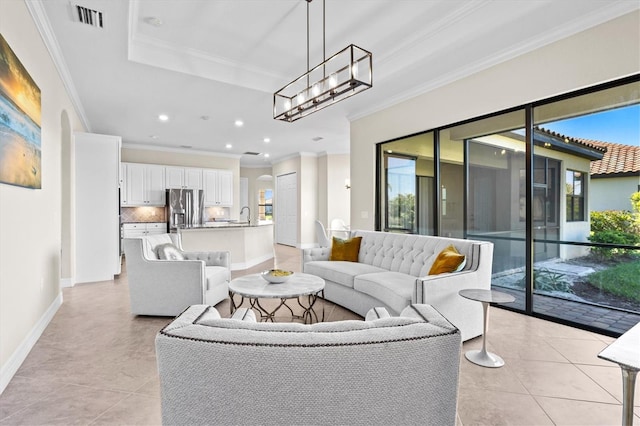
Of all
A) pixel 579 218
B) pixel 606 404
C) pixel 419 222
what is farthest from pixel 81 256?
pixel 579 218

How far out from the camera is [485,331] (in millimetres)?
2549

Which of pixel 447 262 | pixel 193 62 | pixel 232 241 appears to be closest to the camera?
pixel 447 262

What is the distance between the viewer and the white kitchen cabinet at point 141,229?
26.8 ft

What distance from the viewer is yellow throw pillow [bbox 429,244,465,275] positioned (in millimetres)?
2918

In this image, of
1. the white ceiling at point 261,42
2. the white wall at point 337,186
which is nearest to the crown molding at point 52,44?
the white ceiling at point 261,42

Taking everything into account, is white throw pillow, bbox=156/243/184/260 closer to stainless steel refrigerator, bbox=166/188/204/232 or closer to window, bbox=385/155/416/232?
window, bbox=385/155/416/232

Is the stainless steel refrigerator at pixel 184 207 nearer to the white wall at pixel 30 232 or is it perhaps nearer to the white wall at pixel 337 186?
the white wall at pixel 337 186

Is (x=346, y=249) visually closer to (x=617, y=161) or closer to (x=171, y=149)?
(x=617, y=161)

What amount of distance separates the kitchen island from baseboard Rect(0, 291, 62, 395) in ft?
8.13

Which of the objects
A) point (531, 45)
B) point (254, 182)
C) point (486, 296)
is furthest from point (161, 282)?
point (254, 182)

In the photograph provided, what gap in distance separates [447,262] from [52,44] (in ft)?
14.5

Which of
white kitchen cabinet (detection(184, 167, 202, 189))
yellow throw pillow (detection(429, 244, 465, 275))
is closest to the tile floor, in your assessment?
yellow throw pillow (detection(429, 244, 465, 275))

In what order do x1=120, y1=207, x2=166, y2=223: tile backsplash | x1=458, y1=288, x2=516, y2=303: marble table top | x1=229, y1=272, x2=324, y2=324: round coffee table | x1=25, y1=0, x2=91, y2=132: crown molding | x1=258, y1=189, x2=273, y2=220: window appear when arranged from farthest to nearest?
1. x1=258, y1=189, x2=273, y2=220: window
2. x1=120, y1=207, x2=166, y2=223: tile backsplash
3. x1=25, y1=0, x2=91, y2=132: crown molding
4. x1=229, y1=272, x2=324, y2=324: round coffee table
5. x1=458, y1=288, x2=516, y2=303: marble table top

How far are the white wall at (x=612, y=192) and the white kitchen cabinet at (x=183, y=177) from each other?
815cm
